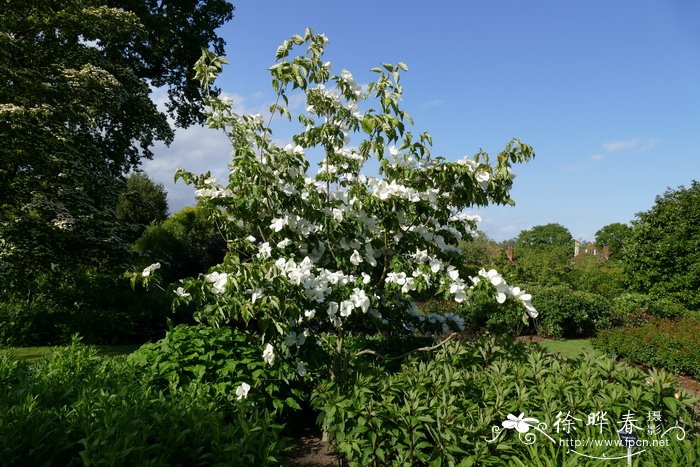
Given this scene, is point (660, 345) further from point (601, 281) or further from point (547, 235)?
point (547, 235)

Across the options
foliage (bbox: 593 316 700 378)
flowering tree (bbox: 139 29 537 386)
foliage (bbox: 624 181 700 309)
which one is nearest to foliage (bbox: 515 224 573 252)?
foliage (bbox: 624 181 700 309)

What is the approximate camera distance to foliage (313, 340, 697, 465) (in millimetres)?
2984

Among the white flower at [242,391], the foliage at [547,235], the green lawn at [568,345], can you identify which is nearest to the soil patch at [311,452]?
the white flower at [242,391]

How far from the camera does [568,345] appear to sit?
974 cm

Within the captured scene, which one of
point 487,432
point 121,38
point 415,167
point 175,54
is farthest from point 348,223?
point 175,54

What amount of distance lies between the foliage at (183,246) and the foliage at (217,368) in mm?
5716

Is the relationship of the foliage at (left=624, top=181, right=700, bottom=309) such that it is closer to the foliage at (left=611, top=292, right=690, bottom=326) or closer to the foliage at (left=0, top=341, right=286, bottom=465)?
the foliage at (left=611, top=292, right=690, bottom=326)

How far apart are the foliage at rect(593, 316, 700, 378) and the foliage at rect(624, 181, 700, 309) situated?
4.08 m

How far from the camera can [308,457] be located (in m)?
3.74

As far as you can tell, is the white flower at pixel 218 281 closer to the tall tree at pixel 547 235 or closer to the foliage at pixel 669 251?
the foliage at pixel 669 251

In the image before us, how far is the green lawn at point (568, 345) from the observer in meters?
9.05

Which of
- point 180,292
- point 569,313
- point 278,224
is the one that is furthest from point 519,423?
point 569,313

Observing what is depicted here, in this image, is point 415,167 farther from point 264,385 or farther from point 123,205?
point 123,205

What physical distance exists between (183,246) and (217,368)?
9.31 m
